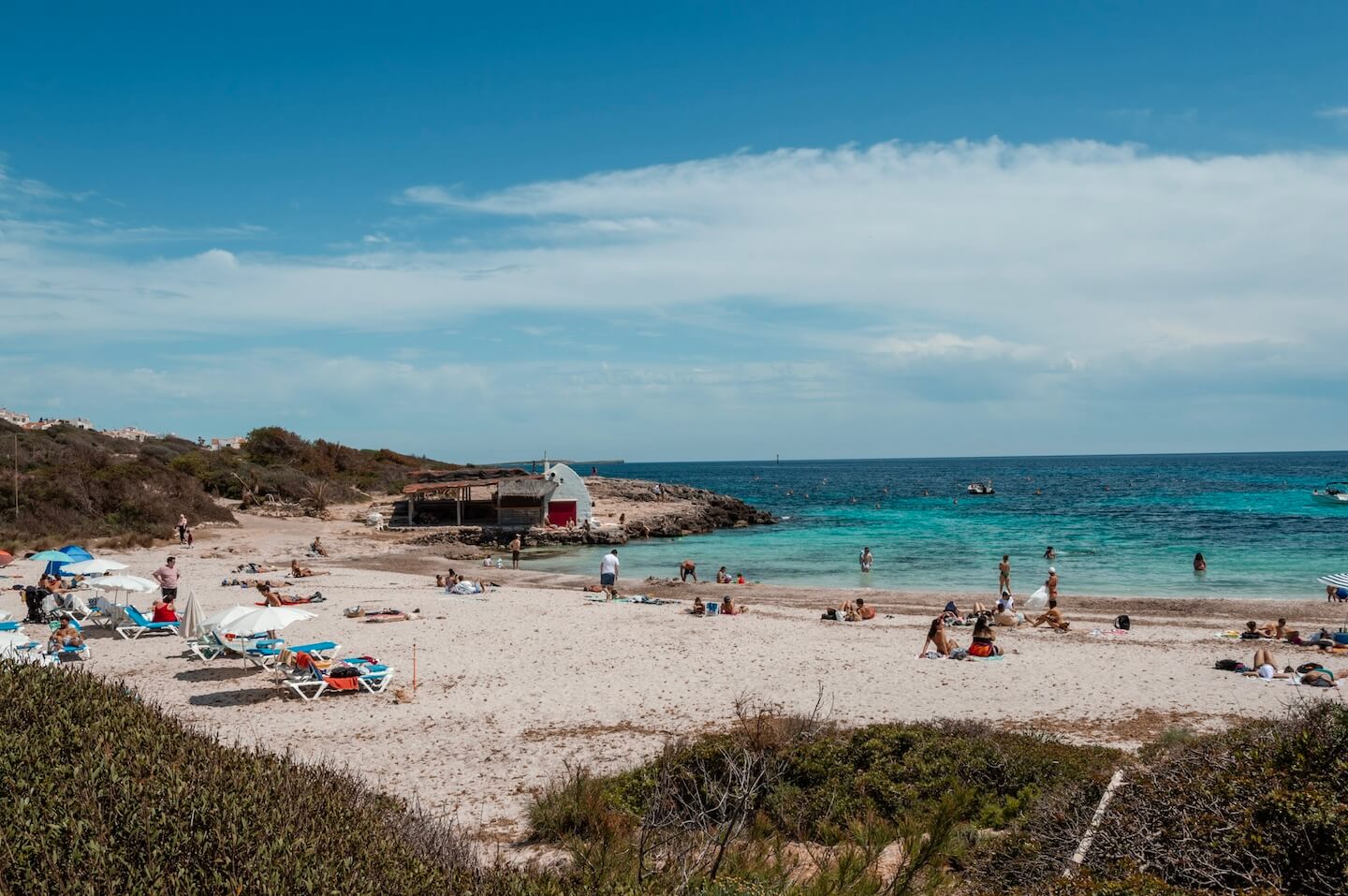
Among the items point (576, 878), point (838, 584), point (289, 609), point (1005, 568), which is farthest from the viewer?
point (838, 584)

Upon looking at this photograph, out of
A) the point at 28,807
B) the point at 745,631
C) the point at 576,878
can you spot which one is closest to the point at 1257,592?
the point at 745,631

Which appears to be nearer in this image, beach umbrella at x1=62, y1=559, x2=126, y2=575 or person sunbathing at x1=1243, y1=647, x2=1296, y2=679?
person sunbathing at x1=1243, y1=647, x2=1296, y2=679

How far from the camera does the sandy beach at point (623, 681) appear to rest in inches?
436

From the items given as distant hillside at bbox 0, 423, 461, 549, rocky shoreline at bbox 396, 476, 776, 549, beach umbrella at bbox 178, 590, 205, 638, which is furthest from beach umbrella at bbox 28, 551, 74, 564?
rocky shoreline at bbox 396, 476, 776, 549

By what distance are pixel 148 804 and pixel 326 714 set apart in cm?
926

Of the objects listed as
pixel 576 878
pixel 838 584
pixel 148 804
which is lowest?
pixel 838 584

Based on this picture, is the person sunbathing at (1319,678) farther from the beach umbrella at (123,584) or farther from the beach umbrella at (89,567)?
the beach umbrella at (89,567)

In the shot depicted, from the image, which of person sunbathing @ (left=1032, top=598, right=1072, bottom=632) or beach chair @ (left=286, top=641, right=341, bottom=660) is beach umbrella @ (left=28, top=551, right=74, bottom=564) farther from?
person sunbathing @ (left=1032, top=598, right=1072, bottom=632)

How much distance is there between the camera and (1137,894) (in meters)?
4.59

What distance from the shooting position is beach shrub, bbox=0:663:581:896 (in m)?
3.58

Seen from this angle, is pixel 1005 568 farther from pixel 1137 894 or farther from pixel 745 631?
pixel 1137 894

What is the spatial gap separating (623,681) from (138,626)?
10313mm

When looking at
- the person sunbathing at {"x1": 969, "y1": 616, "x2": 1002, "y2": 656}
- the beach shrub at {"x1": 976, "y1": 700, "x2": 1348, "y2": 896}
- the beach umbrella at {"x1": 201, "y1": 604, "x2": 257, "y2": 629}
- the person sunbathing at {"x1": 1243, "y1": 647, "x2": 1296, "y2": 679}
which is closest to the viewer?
the beach shrub at {"x1": 976, "y1": 700, "x2": 1348, "y2": 896}

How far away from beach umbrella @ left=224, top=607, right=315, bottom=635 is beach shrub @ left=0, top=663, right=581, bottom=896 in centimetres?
889
